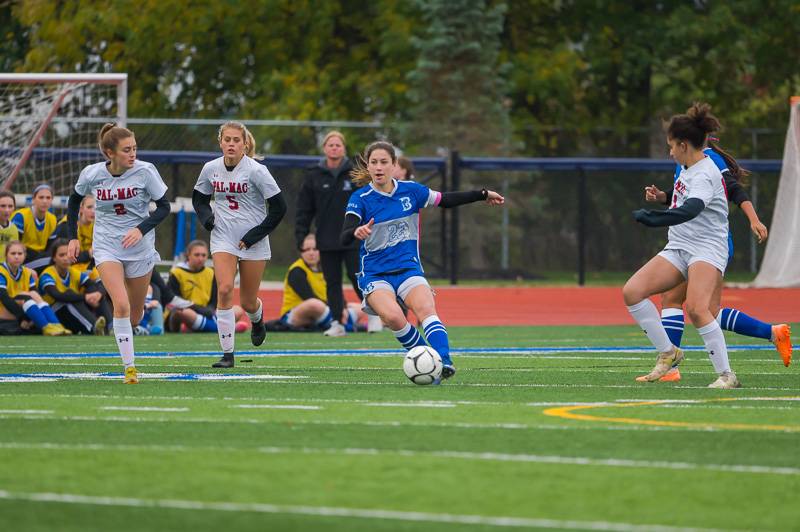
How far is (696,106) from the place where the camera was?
35.7 ft

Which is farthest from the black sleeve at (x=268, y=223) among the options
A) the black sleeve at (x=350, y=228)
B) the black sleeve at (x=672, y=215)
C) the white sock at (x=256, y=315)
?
the black sleeve at (x=672, y=215)

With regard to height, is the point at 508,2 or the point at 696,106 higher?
the point at 508,2

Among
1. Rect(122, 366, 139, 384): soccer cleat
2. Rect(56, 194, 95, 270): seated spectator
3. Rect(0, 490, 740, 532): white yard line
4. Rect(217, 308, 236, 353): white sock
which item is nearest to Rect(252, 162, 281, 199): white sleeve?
Rect(217, 308, 236, 353): white sock

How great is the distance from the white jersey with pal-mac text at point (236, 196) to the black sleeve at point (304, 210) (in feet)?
16.4

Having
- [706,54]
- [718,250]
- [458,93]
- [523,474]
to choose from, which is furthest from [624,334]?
[706,54]

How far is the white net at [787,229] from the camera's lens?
26125 mm

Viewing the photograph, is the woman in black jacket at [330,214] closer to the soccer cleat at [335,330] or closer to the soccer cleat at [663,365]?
the soccer cleat at [335,330]

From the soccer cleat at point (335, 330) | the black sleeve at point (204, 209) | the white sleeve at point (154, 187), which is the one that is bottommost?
the soccer cleat at point (335, 330)

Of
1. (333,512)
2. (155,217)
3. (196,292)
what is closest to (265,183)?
(155,217)

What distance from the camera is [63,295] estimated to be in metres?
18.4

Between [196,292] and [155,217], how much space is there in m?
7.65

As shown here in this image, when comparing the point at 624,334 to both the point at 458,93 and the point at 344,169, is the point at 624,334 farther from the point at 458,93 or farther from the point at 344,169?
the point at 458,93

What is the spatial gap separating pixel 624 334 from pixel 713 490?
11.7m

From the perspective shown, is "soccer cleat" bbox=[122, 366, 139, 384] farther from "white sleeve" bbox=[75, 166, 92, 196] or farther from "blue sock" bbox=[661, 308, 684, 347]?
"blue sock" bbox=[661, 308, 684, 347]
